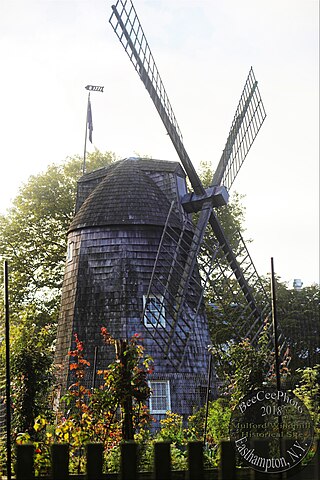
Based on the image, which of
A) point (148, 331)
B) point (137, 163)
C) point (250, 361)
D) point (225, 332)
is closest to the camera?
point (250, 361)

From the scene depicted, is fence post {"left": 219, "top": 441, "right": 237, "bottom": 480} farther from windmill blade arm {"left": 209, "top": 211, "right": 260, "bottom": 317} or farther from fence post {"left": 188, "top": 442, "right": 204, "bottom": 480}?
windmill blade arm {"left": 209, "top": 211, "right": 260, "bottom": 317}

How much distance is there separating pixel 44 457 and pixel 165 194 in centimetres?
1509

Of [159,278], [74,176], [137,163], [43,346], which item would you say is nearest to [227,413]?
[43,346]

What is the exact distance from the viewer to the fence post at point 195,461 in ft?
12.7

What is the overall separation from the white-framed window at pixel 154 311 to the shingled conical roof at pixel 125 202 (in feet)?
7.28

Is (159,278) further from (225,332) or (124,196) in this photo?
(225,332)

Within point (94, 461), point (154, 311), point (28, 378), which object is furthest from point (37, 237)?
point (94, 461)

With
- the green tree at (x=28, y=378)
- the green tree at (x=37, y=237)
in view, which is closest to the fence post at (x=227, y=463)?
the green tree at (x=28, y=378)

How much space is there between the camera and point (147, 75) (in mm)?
22969

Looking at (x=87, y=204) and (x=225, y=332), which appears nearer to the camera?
(x=87, y=204)

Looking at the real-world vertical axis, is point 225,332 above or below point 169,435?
above

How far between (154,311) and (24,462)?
57.3ft

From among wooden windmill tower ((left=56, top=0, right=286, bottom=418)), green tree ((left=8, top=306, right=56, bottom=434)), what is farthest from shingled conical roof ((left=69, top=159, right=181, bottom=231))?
green tree ((left=8, top=306, right=56, bottom=434))

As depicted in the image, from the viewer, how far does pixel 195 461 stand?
153 inches
